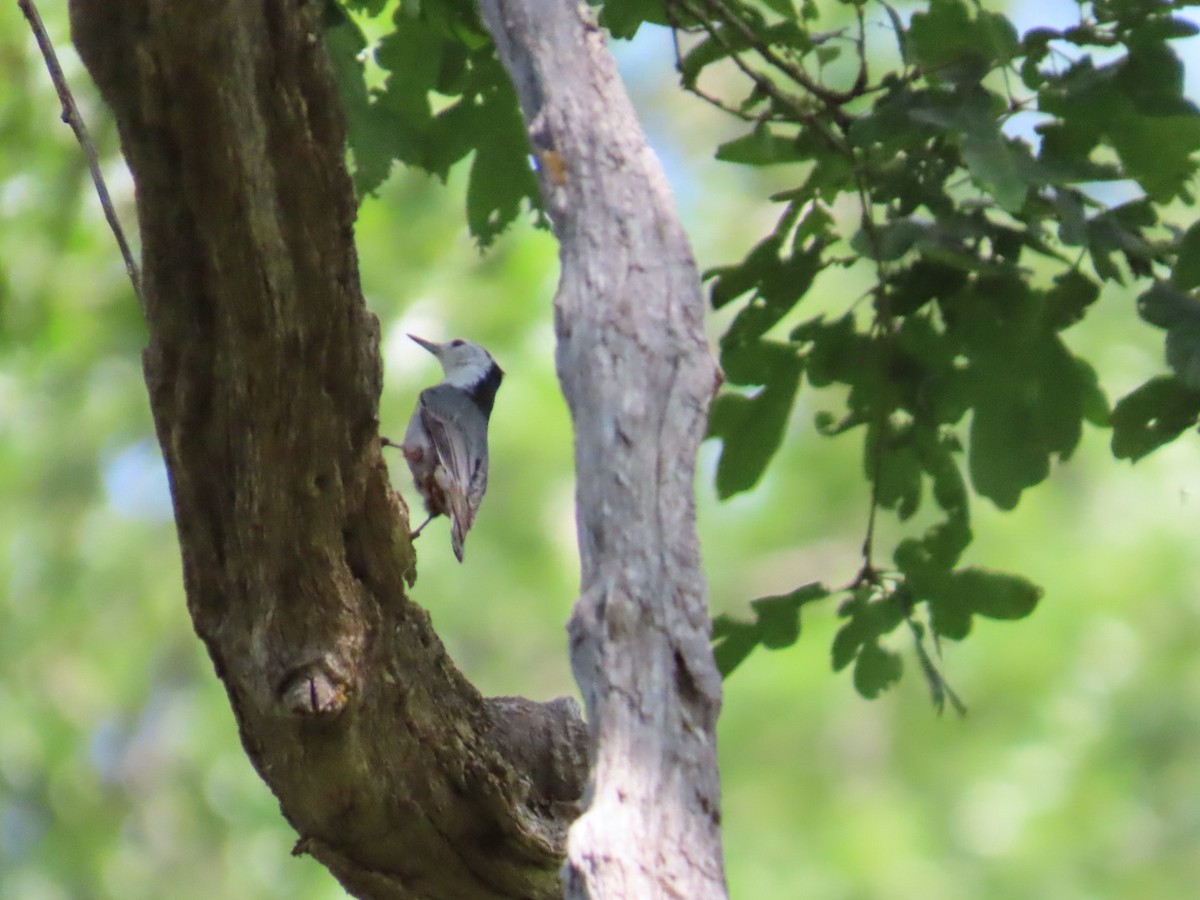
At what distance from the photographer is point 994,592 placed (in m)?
3.12

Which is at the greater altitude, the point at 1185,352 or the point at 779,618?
the point at 1185,352

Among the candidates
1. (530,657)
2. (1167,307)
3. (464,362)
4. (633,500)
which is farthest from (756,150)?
(530,657)

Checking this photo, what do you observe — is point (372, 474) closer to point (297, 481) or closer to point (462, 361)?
point (297, 481)

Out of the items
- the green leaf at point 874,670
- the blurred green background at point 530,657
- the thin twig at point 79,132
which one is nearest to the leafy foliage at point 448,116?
the thin twig at point 79,132

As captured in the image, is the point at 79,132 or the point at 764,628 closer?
the point at 79,132

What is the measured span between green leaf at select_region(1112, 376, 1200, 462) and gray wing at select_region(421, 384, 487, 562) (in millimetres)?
2309

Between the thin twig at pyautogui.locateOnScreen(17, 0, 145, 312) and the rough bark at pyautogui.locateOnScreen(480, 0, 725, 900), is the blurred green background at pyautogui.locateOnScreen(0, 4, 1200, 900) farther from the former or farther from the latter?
the rough bark at pyautogui.locateOnScreen(480, 0, 725, 900)

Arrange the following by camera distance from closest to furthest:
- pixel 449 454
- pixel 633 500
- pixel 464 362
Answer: pixel 633 500, pixel 449 454, pixel 464 362

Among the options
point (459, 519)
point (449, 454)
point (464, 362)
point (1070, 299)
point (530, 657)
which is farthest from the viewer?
point (530, 657)

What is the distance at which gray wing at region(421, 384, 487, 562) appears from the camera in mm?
4715

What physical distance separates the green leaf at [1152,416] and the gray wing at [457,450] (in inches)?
90.9

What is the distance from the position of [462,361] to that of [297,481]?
336 cm

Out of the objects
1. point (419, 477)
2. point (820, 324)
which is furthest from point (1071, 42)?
point (419, 477)

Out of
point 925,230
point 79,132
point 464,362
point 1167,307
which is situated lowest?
point 79,132
